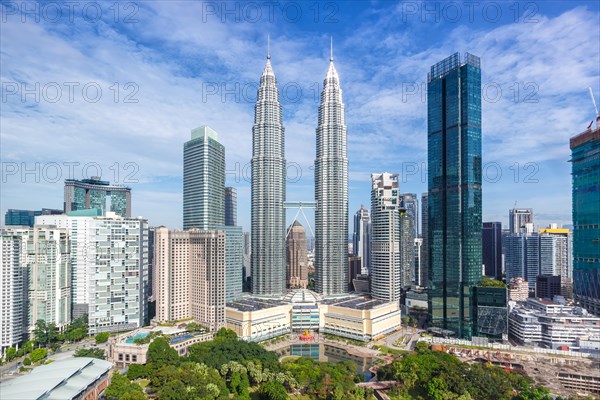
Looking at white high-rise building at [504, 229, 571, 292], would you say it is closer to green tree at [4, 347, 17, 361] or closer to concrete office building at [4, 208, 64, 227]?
green tree at [4, 347, 17, 361]

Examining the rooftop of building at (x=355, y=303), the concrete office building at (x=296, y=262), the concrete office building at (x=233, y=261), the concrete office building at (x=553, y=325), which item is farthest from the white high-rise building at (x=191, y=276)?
the concrete office building at (x=296, y=262)

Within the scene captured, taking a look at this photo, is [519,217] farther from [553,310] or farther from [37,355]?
[37,355]

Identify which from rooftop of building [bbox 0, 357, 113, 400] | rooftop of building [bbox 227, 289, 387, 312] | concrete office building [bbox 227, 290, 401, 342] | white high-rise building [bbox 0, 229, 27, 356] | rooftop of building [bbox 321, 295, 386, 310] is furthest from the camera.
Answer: rooftop of building [bbox 321, 295, 386, 310]

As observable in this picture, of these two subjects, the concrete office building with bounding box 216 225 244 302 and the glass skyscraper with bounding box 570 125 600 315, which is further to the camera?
the concrete office building with bounding box 216 225 244 302

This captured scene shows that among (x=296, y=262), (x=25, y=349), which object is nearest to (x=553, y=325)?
(x=296, y=262)

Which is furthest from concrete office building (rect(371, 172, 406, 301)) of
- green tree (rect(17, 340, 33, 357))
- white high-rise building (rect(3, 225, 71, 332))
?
Result: green tree (rect(17, 340, 33, 357))

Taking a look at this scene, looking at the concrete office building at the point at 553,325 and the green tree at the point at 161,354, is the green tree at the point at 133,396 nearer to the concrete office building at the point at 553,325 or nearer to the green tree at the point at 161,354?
the green tree at the point at 161,354

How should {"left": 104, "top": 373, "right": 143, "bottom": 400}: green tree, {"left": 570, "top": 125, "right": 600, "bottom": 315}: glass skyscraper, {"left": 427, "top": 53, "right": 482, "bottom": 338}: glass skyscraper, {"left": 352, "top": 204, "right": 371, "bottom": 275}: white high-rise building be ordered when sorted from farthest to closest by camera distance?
{"left": 352, "top": 204, "right": 371, "bottom": 275}: white high-rise building → {"left": 427, "top": 53, "right": 482, "bottom": 338}: glass skyscraper → {"left": 570, "top": 125, "right": 600, "bottom": 315}: glass skyscraper → {"left": 104, "top": 373, "right": 143, "bottom": 400}: green tree
